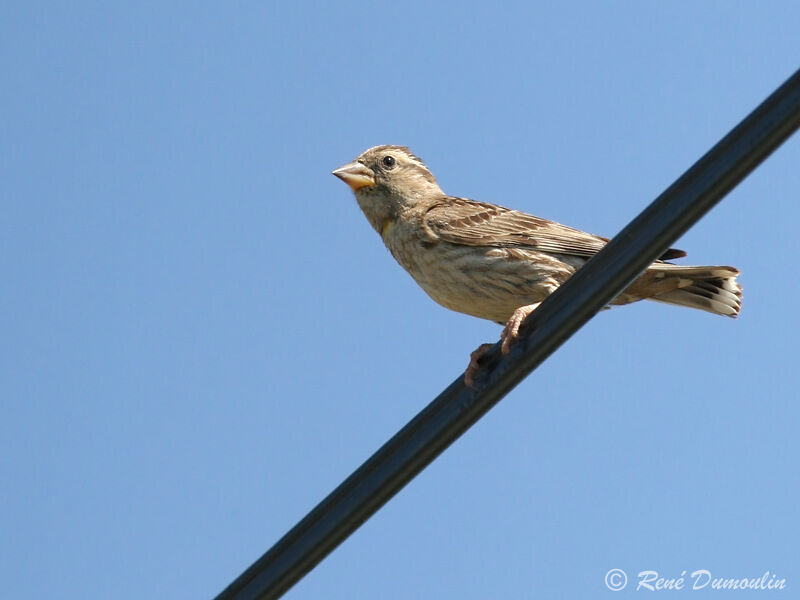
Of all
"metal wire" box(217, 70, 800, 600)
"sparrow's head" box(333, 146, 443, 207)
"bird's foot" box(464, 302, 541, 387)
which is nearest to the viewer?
"metal wire" box(217, 70, 800, 600)

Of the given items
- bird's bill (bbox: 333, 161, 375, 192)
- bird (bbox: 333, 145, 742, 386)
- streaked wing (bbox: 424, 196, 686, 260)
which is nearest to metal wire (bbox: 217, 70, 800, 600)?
bird (bbox: 333, 145, 742, 386)

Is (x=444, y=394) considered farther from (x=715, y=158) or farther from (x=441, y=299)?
(x=441, y=299)

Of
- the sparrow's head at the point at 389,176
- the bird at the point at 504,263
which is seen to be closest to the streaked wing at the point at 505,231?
the bird at the point at 504,263

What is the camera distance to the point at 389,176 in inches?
354

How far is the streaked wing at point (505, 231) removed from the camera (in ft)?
25.7

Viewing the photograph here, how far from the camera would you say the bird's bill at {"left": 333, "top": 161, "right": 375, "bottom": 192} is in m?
8.92

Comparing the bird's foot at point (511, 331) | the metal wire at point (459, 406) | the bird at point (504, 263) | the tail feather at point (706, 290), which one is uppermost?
the tail feather at point (706, 290)

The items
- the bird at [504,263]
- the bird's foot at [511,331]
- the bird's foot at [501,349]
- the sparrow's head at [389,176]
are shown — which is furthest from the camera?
the sparrow's head at [389,176]

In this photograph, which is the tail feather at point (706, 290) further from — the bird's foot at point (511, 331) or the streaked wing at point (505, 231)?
the bird's foot at point (511, 331)

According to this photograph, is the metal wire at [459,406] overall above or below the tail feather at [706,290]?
below

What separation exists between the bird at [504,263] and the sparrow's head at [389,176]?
0.27 m

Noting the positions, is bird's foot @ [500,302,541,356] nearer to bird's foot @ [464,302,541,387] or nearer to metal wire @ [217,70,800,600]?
bird's foot @ [464,302,541,387]

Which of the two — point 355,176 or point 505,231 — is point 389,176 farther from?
point 505,231

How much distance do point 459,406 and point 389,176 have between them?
185 inches
